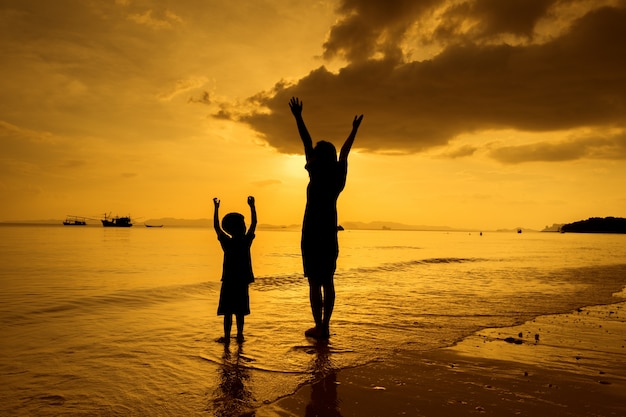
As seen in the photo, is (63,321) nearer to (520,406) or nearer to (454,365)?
(454,365)

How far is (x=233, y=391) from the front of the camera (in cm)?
400

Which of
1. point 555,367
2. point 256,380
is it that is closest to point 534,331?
point 555,367

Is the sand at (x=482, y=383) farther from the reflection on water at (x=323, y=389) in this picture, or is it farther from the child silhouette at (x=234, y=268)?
the child silhouette at (x=234, y=268)

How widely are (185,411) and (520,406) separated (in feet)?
9.67

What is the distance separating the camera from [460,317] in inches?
318

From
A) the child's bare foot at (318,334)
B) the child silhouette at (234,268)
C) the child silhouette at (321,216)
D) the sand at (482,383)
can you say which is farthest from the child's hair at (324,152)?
the sand at (482,383)

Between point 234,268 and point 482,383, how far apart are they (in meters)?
3.54

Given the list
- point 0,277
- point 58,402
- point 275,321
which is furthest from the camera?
point 0,277

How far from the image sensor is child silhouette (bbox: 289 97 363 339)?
592 centimetres

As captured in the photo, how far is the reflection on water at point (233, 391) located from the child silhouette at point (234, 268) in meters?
0.85

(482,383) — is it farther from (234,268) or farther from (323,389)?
(234,268)

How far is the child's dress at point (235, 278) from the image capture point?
595 cm

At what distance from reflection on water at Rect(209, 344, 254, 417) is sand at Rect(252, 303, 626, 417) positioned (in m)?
0.20

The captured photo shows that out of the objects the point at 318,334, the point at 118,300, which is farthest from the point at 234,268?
the point at 118,300
